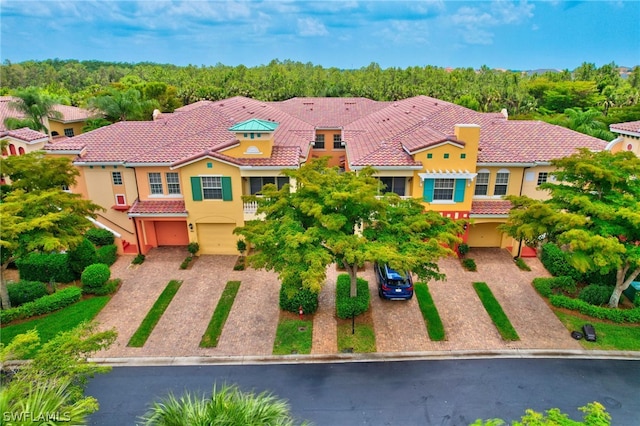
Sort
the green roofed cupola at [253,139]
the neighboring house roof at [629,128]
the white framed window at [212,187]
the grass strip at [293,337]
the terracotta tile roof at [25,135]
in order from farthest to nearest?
1. the terracotta tile roof at [25,135]
2. the white framed window at [212,187]
3. the neighboring house roof at [629,128]
4. the green roofed cupola at [253,139]
5. the grass strip at [293,337]

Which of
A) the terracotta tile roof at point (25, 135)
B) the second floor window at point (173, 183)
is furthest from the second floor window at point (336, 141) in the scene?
the terracotta tile roof at point (25, 135)

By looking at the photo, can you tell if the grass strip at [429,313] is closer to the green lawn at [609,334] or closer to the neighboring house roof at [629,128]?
the green lawn at [609,334]

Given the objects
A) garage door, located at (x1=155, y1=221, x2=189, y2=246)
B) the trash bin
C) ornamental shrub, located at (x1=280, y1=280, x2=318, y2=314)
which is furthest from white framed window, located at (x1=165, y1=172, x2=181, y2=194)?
the trash bin

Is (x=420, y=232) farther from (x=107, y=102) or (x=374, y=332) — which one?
(x=107, y=102)

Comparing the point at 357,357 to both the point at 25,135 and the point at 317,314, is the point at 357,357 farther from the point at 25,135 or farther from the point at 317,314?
the point at 25,135

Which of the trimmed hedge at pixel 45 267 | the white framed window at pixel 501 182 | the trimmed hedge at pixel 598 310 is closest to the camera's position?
the trimmed hedge at pixel 598 310

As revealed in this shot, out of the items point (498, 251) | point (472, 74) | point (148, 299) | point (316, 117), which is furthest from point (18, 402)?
point (472, 74)

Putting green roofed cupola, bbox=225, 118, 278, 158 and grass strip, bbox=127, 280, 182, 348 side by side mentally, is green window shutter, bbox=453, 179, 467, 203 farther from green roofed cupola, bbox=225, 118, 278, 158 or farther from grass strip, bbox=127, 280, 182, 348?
grass strip, bbox=127, 280, 182, 348
